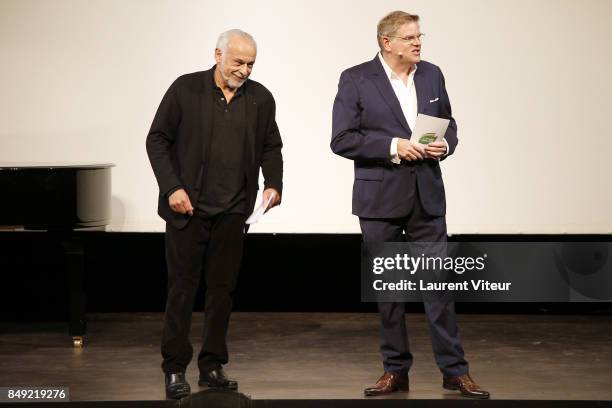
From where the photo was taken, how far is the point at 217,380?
4223 mm

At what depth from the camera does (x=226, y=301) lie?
424 centimetres

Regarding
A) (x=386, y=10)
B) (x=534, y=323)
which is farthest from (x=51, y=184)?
(x=534, y=323)

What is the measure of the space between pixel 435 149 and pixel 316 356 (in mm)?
1461

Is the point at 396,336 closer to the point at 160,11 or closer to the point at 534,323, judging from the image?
the point at 534,323

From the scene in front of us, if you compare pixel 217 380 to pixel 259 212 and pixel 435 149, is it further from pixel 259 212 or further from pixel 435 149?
pixel 435 149

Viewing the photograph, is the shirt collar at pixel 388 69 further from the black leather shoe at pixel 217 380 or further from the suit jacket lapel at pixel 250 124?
the black leather shoe at pixel 217 380

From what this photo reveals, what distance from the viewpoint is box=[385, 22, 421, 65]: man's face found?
4.07 meters

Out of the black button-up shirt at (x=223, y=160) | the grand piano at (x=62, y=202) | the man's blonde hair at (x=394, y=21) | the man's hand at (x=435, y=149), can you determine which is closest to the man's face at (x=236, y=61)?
the black button-up shirt at (x=223, y=160)

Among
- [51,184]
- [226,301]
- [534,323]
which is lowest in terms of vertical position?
[534,323]

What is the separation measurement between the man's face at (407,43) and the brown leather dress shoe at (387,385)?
4.09ft

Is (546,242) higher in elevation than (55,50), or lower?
lower

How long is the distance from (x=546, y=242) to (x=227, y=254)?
2.73 meters

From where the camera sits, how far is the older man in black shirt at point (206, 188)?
4.12 m

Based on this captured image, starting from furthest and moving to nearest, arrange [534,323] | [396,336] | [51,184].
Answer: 1. [534,323]
2. [51,184]
3. [396,336]
